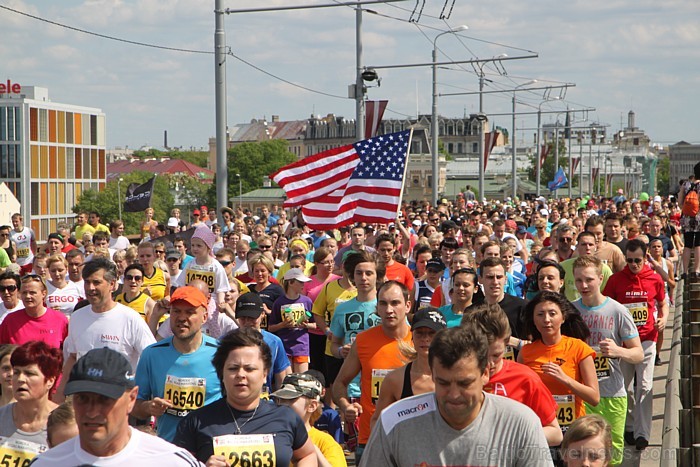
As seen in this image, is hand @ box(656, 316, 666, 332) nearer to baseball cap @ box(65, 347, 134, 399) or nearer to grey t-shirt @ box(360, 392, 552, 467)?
grey t-shirt @ box(360, 392, 552, 467)

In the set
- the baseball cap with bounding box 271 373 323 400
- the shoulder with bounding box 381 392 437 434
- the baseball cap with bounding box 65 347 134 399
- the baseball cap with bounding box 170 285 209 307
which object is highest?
the baseball cap with bounding box 65 347 134 399

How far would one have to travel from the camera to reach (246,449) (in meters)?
5.05

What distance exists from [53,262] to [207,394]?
498cm

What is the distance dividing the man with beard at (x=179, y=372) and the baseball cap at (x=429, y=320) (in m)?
1.21

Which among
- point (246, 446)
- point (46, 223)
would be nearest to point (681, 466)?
point (246, 446)

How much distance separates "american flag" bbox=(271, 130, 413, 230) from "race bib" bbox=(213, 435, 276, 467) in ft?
31.8

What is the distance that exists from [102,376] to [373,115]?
744 inches

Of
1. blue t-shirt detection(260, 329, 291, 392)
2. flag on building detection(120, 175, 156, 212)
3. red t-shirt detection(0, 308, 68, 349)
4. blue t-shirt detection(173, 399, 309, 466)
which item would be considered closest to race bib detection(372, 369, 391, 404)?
blue t-shirt detection(260, 329, 291, 392)

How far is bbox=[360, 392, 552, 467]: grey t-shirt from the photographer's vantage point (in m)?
4.00

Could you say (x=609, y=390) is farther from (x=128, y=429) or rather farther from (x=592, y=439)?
(x=128, y=429)

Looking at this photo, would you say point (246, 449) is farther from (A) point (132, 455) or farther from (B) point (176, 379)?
(B) point (176, 379)

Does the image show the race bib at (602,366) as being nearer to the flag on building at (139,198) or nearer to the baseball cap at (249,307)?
the baseball cap at (249,307)

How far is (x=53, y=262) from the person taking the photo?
10.9m

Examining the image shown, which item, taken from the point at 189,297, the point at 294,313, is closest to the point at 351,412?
the point at 189,297
